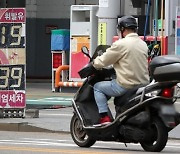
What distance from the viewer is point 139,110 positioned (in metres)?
11.0

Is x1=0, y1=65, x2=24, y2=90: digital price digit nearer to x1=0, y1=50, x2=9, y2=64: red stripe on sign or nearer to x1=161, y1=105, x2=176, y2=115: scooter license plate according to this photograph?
x1=0, y1=50, x2=9, y2=64: red stripe on sign

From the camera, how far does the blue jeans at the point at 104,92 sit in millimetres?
A: 11391

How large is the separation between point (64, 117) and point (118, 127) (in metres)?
5.88

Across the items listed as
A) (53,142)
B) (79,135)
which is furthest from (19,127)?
(79,135)

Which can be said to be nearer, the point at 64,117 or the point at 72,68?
the point at 64,117

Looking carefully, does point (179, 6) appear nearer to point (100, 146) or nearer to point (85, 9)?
point (85, 9)

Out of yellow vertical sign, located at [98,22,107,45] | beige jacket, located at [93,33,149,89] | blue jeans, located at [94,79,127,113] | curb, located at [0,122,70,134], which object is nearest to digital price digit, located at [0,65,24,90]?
curb, located at [0,122,70,134]

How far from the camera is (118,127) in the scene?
11.3m

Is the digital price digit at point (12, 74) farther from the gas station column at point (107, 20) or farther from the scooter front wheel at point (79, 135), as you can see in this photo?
the gas station column at point (107, 20)

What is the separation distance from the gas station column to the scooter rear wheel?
12.6 meters

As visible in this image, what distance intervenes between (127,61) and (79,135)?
1.49 m

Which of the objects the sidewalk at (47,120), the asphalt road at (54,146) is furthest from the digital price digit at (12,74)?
the asphalt road at (54,146)

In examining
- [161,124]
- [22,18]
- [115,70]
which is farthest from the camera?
[22,18]

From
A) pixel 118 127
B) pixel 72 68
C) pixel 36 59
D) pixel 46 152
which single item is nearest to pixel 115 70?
pixel 118 127
